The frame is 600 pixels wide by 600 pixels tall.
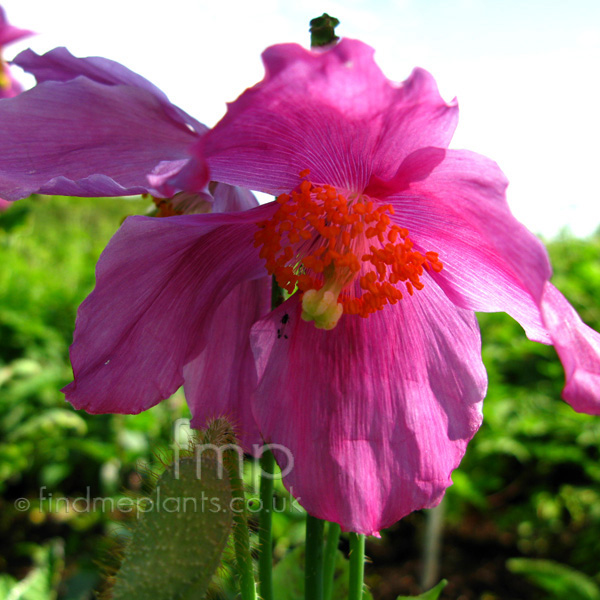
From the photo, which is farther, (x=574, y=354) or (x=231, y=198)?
(x=231, y=198)

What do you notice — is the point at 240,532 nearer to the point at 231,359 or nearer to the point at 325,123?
the point at 231,359

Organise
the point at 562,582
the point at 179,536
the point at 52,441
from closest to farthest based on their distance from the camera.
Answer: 1. the point at 179,536
2. the point at 562,582
3. the point at 52,441

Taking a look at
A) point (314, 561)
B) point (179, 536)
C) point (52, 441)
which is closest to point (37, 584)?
point (52, 441)

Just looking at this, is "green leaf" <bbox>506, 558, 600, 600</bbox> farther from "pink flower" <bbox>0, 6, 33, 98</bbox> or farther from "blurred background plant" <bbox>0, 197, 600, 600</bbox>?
"pink flower" <bbox>0, 6, 33, 98</bbox>

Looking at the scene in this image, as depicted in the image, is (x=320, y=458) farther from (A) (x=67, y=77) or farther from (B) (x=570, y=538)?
(B) (x=570, y=538)

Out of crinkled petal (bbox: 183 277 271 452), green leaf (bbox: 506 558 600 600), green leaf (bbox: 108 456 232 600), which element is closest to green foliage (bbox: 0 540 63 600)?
crinkled petal (bbox: 183 277 271 452)

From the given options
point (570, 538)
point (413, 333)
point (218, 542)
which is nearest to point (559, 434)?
point (570, 538)
